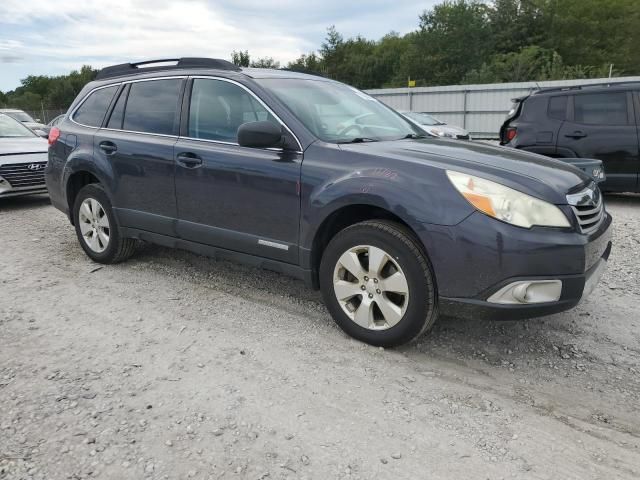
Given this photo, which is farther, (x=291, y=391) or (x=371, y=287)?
(x=371, y=287)

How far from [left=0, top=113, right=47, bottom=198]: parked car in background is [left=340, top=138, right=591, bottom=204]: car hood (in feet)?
21.9

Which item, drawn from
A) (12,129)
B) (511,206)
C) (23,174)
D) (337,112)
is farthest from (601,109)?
(12,129)

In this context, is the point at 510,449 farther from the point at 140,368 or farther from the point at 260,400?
the point at 140,368

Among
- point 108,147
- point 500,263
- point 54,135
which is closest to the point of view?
point 500,263

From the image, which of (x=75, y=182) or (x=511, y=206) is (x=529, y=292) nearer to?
(x=511, y=206)

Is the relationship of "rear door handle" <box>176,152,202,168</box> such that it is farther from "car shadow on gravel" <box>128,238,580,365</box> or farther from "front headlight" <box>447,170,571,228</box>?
"front headlight" <box>447,170,571,228</box>

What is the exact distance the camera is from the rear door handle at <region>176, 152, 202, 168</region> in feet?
13.4

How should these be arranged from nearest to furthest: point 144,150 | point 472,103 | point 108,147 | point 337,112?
point 337,112, point 144,150, point 108,147, point 472,103

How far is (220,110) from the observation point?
411 cm

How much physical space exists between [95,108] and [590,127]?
675 cm

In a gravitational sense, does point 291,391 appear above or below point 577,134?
below

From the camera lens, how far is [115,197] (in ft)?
15.8

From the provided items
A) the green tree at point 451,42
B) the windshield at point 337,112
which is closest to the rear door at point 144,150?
the windshield at point 337,112

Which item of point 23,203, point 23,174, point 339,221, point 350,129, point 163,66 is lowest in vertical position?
point 23,203
